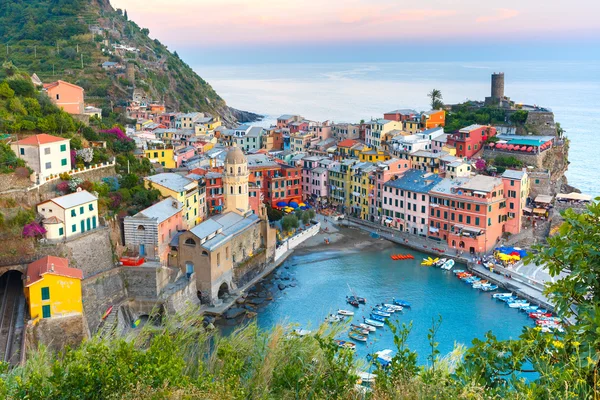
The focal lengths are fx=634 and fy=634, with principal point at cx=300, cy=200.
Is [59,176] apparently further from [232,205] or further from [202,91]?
[202,91]

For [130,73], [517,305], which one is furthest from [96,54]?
[517,305]

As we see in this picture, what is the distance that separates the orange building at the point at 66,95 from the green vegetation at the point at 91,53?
1582cm

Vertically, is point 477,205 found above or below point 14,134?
below

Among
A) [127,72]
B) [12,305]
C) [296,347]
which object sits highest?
[127,72]

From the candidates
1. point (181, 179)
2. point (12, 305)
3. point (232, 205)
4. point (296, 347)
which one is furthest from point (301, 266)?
point (296, 347)

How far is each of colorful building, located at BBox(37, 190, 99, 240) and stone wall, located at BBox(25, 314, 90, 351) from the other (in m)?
3.39

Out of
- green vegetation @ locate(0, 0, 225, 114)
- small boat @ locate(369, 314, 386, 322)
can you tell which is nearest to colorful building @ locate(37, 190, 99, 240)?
small boat @ locate(369, 314, 386, 322)

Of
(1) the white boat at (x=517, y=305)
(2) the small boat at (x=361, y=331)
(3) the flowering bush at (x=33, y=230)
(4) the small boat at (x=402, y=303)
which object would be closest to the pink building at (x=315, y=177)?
(4) the small boat at (x=402, y=303)

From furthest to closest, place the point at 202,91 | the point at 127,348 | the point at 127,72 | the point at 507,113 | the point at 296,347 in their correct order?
the point at 202,91 < the point at 127,72 < the point at 507,113 < the point at 296,347 < the point at 127,348

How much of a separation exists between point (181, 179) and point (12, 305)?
34.1ft

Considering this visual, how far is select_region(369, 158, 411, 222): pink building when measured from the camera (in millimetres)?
33356

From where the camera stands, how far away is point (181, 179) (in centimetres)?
2792

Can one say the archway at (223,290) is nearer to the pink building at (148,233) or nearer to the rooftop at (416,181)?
the pink building at (148,233)

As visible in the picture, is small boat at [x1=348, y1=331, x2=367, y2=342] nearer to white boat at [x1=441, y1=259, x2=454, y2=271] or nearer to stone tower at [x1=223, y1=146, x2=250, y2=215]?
white boat at [x1=441, y1=259, x2=454, y2=271]
